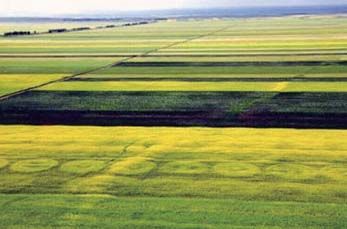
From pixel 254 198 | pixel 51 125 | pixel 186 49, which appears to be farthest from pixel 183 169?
pixel 186 49

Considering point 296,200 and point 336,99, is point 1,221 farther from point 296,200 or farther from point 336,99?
point 336,99

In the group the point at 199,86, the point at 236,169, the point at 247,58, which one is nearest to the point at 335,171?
the point at 236,169

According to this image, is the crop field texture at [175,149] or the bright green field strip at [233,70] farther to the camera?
the bright green field strip at [233,70]

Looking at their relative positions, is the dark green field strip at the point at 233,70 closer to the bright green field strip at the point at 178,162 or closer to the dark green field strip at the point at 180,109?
the dark green field strip at the point at 180,109

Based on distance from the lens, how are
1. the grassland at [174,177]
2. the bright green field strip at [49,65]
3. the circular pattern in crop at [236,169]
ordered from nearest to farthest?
the grassland at [174,177] → the circular pattern in crop at [236,169] → the bright green field strip at [49,65]

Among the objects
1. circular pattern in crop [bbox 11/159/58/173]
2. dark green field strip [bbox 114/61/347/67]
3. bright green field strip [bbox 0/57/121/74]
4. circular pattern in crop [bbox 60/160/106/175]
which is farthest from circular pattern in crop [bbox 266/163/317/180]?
dark green field strip [bbox 114/61/347/67]

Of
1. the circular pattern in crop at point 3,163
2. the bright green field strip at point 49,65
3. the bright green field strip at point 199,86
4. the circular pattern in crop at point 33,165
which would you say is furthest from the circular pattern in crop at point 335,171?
the bright green field strip at point 49,65
